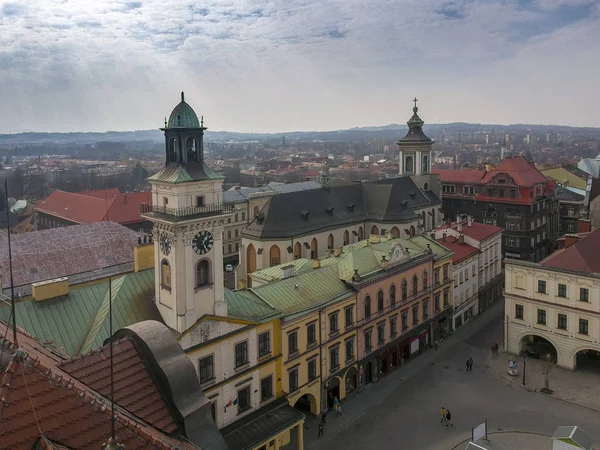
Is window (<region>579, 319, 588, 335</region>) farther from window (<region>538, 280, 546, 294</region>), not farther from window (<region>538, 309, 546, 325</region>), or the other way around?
window (<region>538, 280, 546, 294</region>)

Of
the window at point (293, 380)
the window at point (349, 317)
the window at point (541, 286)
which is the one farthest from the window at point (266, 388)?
the window at point (541, 286)

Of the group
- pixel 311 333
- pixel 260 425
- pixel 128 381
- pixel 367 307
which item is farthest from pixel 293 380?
pixel 128 381

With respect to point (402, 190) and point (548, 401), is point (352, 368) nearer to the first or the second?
point (548, 401)

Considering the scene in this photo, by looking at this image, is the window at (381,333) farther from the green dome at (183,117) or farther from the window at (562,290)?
the green dome at (183,117)

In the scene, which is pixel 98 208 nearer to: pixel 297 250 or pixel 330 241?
pixel 297 250

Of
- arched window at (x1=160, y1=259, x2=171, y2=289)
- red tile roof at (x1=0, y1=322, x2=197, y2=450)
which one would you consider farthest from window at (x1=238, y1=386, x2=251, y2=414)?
red tile roof at (x1=0, y1=322, x2=197, y2=450)

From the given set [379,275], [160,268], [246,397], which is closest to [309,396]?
[246,397]

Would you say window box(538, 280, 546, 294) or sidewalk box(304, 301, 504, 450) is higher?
window box(538, 280, 546, 294)
